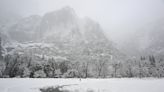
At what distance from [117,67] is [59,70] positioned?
52955 mm

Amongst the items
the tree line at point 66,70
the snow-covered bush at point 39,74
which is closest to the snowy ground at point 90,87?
the snow-covered bush at point 39,74

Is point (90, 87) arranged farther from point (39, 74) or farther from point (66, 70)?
point (66, 70)

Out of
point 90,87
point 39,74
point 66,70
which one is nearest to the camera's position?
point 90,87

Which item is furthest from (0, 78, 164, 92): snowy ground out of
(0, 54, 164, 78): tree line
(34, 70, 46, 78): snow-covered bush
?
(0, 54, 164, 78): tree line

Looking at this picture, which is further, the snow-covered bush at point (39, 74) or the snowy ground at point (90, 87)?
the snow-covered bush at point (39, 74)

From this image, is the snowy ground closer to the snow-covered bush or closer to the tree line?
the snow-covered bush

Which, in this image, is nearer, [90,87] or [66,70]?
[90,87]

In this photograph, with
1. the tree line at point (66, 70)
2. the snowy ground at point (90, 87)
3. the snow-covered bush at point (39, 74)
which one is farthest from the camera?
the tree line at point (66, 70)

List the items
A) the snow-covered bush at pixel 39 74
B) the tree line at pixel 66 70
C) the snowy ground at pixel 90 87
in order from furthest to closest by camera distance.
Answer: the tree line at pixel 66 70
the snow-covered bush at pixel 39 74
the snowy ground at pixel 90 87

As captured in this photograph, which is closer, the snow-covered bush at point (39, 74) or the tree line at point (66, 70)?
the snow-covered bush at point (39, 74)

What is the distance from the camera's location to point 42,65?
10288cm

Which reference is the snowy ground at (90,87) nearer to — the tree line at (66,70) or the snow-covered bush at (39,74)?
the snow-covered bush at (39,74)

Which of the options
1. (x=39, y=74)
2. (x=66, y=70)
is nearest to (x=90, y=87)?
(x=39, y=74)

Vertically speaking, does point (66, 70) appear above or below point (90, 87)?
above
